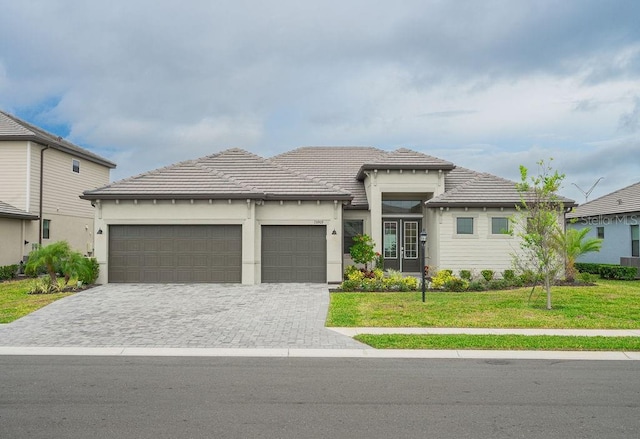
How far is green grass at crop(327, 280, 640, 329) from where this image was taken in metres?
12.6

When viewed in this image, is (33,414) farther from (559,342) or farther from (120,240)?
(120,240)

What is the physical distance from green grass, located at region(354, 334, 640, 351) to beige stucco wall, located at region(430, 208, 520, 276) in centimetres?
1141

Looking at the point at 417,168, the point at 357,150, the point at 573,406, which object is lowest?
the point at 573,406

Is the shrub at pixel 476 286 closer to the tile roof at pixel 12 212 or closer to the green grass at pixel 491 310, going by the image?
the green grass at pixel 491 310

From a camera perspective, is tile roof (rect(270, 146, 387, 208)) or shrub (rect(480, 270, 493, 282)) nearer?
shrub (rect(480, 270, 493, 282))

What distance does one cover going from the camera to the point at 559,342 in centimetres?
1062

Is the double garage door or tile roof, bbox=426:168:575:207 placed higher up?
tile roof, bbox=426:168:575:207

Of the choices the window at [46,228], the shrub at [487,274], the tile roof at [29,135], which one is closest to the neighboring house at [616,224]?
the shrub at [487,274]

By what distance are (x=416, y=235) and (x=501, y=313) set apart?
1132cm

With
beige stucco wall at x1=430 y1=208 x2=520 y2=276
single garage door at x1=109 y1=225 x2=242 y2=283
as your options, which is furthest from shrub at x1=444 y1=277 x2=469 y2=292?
single garage door at x1=109 y1=225 x2=242 y2=283

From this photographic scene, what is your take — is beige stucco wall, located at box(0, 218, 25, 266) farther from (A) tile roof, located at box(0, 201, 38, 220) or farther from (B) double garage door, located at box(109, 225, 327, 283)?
(B) double garage door, located at box(109, 225, 327, 283)

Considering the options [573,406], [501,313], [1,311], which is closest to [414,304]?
[501,313]

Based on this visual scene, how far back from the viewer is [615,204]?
2878cm

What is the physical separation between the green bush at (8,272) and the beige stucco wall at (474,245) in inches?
763
